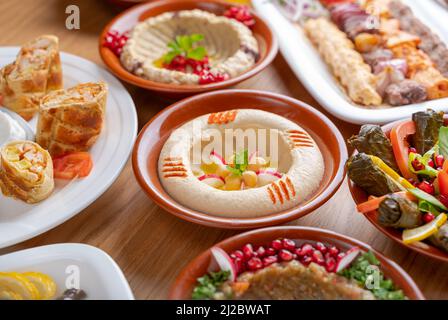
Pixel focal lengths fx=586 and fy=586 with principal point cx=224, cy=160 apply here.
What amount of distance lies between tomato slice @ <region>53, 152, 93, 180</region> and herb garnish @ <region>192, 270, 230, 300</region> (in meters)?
0.74

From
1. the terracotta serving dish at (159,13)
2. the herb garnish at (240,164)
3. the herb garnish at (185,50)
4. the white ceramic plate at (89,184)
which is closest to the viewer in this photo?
the white ceramic plate at (89,184)

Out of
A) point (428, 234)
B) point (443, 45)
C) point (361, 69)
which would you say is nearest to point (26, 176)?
point (428, 234)

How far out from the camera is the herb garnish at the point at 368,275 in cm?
166

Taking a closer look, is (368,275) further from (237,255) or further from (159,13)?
(159,13)

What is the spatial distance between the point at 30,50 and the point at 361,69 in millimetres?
1481

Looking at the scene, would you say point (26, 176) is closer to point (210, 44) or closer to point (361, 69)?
point (210, 44)

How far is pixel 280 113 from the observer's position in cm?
242

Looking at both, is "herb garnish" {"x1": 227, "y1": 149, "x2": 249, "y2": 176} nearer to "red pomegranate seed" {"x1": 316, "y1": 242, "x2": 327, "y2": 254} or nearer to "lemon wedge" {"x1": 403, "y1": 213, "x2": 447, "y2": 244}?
"red pomegranate seed" {"x1": 316, "y1": 242, "x2": 327, "y2": 254}

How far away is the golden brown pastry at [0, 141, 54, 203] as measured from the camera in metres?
2.04

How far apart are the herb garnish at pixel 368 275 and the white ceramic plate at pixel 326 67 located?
2.67ft

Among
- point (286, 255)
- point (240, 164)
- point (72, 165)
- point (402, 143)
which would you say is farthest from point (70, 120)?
point (402, 143)

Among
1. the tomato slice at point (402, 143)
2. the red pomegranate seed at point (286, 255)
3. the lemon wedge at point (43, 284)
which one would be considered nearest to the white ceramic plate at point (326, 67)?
the tomato slice at point (402, 143)

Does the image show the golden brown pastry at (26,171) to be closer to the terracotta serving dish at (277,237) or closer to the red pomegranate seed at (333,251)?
the terracotta serving dish at (277,237)

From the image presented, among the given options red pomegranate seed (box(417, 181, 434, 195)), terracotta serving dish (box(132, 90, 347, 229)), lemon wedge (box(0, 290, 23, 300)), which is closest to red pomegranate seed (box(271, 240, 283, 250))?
terracotta serving dish (box(132, 90, 347, 229))
